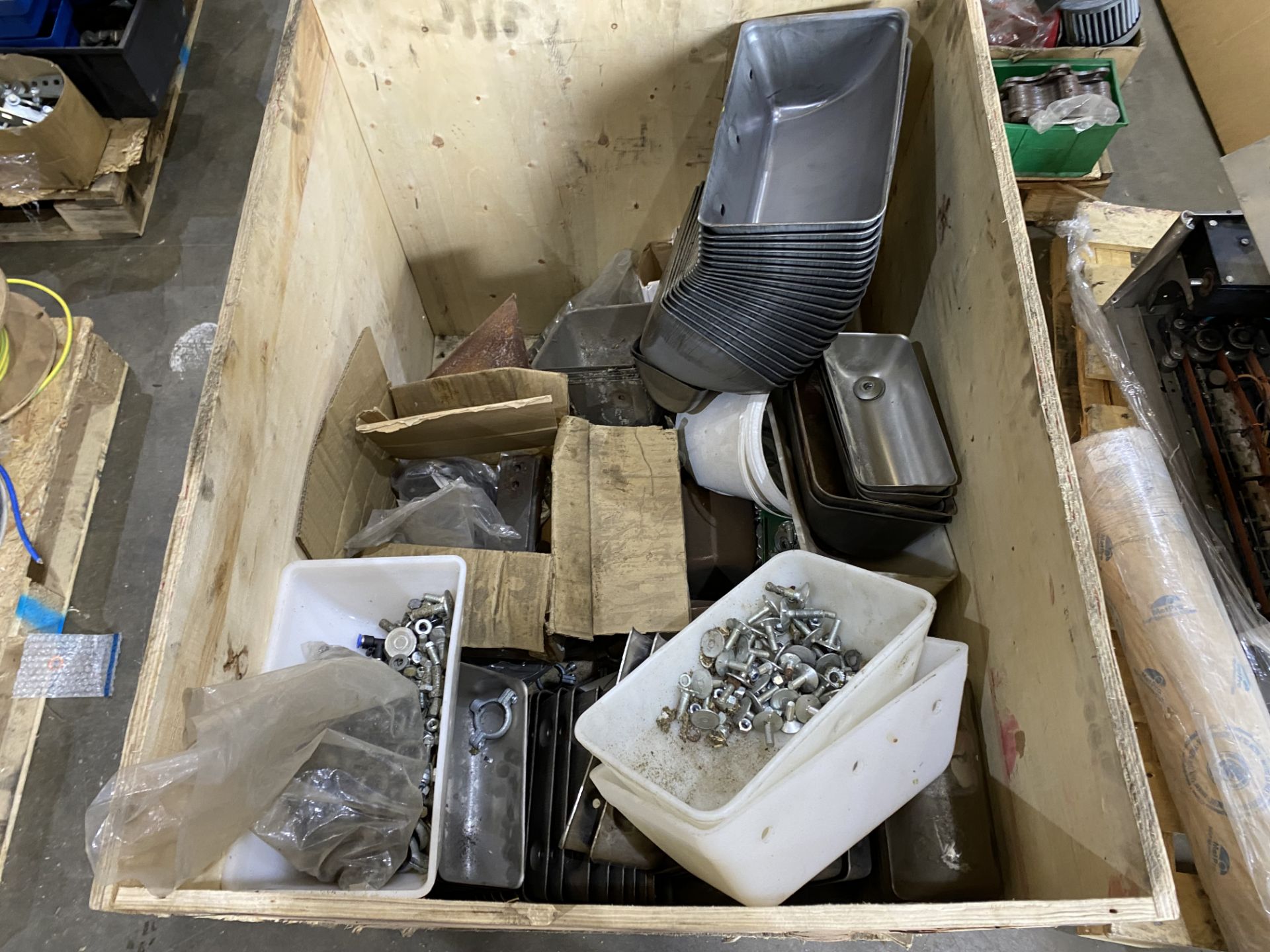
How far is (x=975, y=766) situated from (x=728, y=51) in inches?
48.0

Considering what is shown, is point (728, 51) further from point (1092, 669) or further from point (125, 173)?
point (125, 173)

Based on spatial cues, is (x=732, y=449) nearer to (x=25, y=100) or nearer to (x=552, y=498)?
(x=552, y=498)

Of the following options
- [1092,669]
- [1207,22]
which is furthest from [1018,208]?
[1207,22]

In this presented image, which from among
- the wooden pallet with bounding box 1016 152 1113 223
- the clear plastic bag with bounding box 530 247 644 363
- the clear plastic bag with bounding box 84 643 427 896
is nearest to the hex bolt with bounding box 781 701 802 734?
the clear plastic bag with bounding box 84 643 427 896

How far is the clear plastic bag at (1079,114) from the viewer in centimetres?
180

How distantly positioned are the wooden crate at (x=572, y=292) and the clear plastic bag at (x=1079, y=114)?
0.64 m

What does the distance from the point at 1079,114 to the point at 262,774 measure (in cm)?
210

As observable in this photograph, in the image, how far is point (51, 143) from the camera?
6.07ft

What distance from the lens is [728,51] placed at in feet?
4.46

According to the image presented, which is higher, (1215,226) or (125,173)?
(1215,226)

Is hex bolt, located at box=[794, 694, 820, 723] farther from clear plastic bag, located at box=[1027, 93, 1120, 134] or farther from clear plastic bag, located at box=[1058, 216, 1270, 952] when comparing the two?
clear plastic bag, located at box=[1027, 93, 1120, 134]

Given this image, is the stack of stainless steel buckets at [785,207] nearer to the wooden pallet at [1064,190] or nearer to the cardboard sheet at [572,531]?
the cardboard sheet at [572,531]

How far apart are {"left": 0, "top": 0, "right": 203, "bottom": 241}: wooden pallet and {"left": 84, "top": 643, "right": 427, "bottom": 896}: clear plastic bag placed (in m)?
1.67

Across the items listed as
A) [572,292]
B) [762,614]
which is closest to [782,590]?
[762,614]
